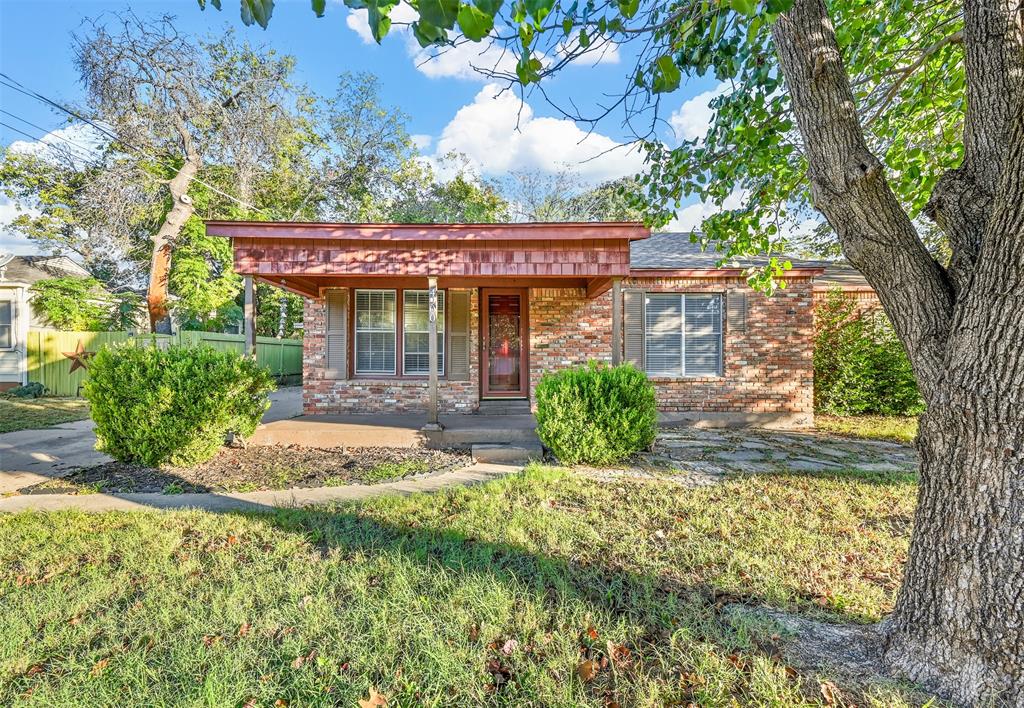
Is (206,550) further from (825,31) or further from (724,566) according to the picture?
(825,31)

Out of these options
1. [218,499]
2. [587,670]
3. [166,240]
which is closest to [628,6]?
[587,670]

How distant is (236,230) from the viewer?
20.5 ft

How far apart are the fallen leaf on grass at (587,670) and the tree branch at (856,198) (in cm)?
184

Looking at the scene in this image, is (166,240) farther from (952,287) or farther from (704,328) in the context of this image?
(952,287)

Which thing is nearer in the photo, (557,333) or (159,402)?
(159,402)

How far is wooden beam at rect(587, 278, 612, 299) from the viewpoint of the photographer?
735 cm

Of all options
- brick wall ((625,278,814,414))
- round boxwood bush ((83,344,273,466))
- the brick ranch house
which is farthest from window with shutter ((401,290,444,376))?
brick wall ((625,278,814,414))

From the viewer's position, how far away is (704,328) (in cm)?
879

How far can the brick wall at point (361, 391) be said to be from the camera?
27.4ft

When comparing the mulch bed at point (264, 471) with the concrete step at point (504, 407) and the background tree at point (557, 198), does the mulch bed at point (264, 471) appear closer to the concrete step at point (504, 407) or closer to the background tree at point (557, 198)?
the concrete step at point (504, 407)

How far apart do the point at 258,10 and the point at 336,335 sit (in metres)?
7.39

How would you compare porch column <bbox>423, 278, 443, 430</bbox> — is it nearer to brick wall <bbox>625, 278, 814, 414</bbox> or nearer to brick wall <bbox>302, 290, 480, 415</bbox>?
brick wall <bbox>302, 290, 480, 415</bbox>

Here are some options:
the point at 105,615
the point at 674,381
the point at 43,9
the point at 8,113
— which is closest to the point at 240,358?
the point at 105,615

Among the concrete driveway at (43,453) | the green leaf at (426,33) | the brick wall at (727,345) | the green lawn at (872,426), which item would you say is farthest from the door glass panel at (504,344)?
the green leaf at (426,33)
